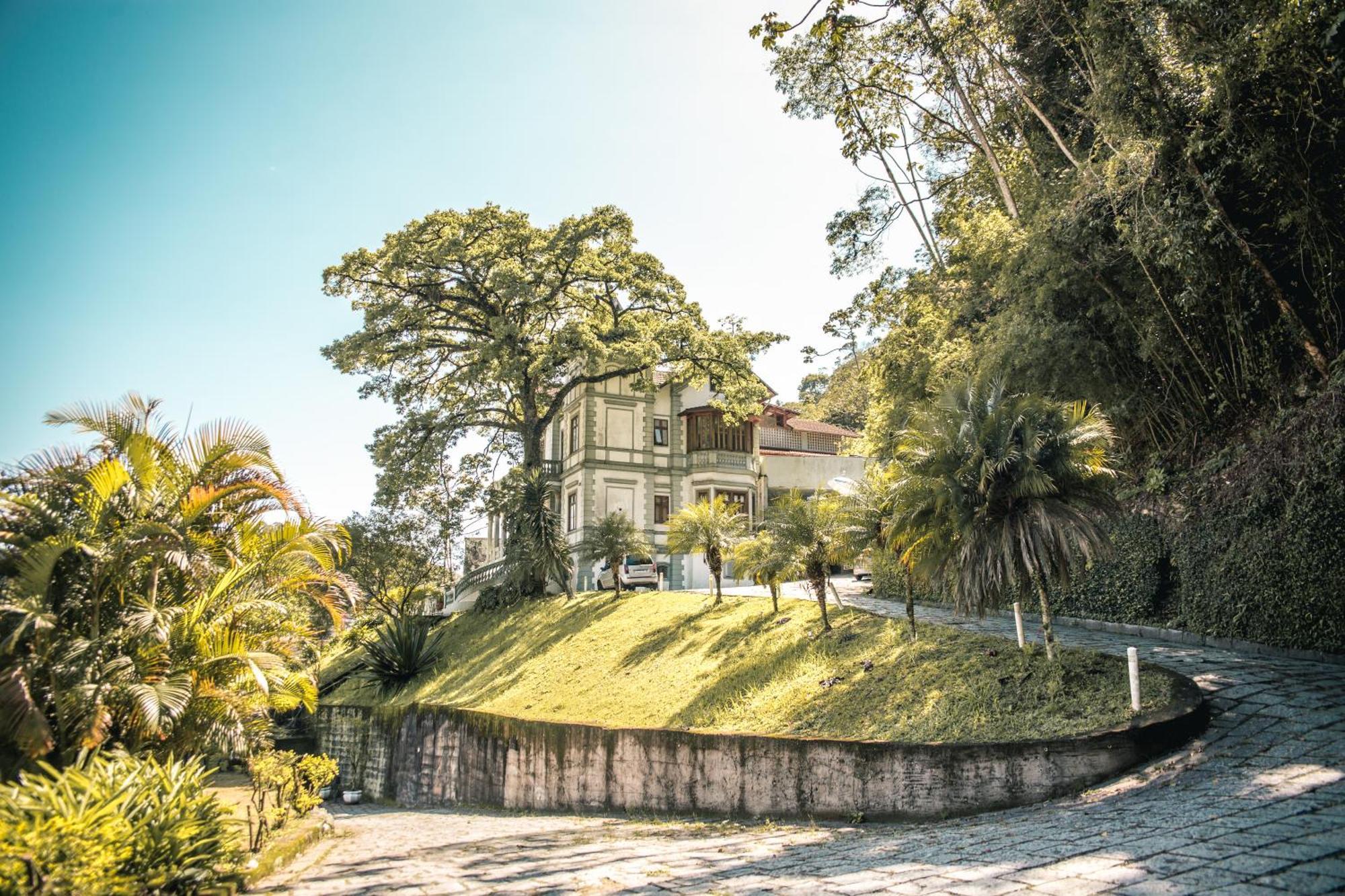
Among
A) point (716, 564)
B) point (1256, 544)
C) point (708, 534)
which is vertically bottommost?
point (1256, 544)

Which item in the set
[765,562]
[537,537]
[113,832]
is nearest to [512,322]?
[537,537]

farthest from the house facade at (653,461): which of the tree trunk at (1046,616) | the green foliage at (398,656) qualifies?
the tree trunk at (1046,616)

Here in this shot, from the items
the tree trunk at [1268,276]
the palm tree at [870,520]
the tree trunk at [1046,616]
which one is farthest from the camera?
the palm tree at [870,520]

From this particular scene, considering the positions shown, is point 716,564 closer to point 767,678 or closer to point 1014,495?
point 767,678

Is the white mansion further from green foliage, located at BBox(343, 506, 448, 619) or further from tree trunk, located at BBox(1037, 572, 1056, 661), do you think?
tree trunk, located at BBox(1037, 572, 1056, 661)

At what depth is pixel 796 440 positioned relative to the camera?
4456 cm

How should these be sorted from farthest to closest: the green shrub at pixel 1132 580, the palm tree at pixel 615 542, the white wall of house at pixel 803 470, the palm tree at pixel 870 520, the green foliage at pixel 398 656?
1. the white wall of house at pixel 803 470
2. the palm tree at pixel 615 542
3. the green foliage at pixel 398 656
4. the green shrub at pixel 1132 580
5. the palm tree at pixel 870 520

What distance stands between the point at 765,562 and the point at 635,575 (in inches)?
579

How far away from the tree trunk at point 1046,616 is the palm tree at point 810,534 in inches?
178

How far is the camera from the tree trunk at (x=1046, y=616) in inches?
406

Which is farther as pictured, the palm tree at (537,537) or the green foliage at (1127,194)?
the palm tree at (537,537)

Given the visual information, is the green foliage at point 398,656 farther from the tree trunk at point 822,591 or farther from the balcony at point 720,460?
the balcony at point 720,460

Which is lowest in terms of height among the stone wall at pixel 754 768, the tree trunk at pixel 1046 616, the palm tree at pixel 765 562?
the stone wall at pixel 754 768

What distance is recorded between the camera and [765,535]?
625 inches
